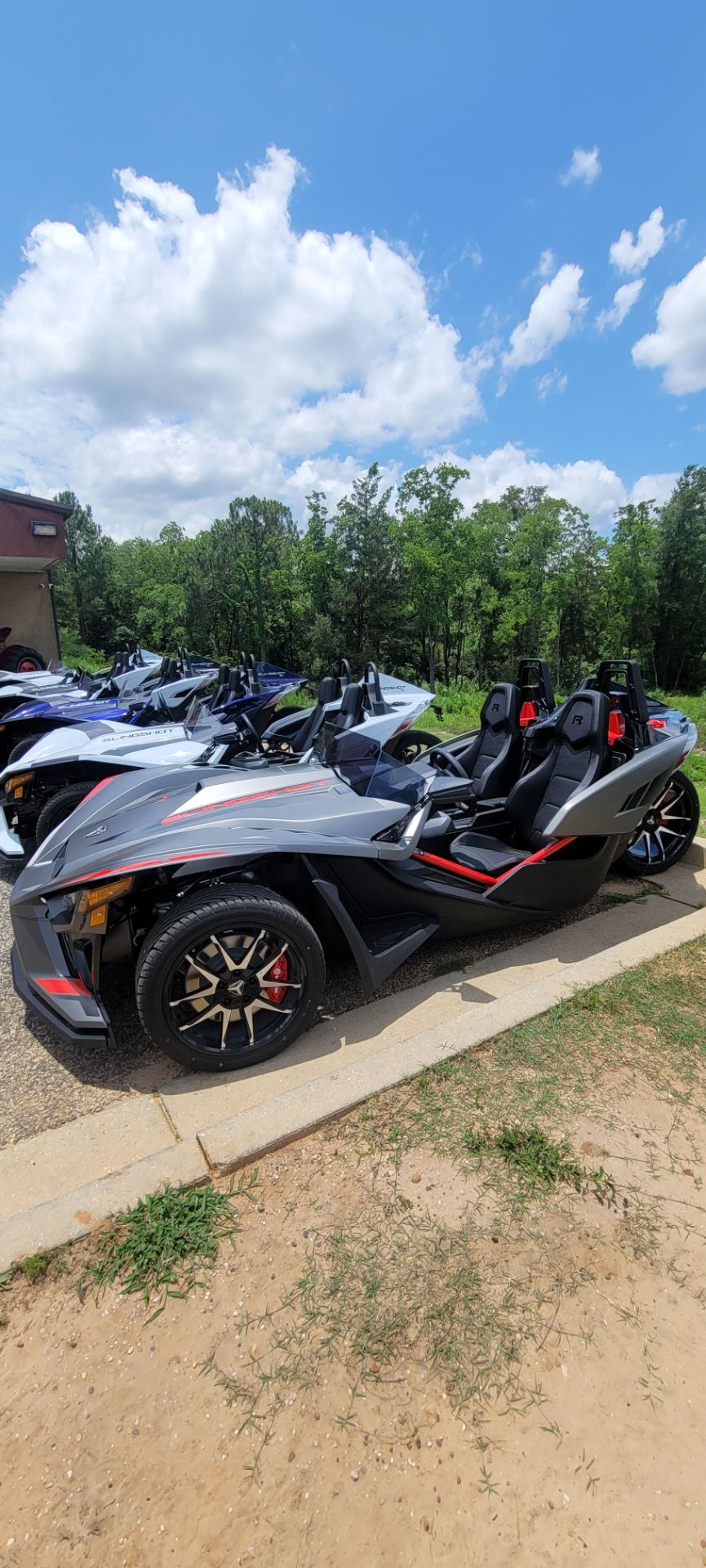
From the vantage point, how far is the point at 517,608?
34.0 meters

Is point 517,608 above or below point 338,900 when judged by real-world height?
above

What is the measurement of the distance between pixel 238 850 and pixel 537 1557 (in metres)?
1.83

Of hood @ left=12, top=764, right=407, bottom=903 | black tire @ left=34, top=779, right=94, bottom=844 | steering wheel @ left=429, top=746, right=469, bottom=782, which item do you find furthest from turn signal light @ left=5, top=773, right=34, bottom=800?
steering wheel @ left=429, top=746, right=469, bottom=782

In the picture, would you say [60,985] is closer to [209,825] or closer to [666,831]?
[209,825]

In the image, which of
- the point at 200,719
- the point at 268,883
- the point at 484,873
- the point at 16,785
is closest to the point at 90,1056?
the point at 268,883

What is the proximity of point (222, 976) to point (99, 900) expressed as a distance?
51 centimetres

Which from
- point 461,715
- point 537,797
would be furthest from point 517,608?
point 537,797

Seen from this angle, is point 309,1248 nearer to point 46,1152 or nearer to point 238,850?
point 46,1152

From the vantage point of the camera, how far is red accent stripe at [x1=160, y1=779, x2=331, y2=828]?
8.83 feet

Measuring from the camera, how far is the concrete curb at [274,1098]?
1.83 meters

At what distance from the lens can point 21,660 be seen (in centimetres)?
1431

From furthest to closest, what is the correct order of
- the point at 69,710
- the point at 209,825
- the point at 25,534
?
the point at 25,534 → the point at 69,710 → the point at 209,825

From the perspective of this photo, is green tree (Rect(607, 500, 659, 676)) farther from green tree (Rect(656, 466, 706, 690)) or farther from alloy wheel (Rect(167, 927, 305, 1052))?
alloy wheel (Rect(167, 927, 305, 1052))

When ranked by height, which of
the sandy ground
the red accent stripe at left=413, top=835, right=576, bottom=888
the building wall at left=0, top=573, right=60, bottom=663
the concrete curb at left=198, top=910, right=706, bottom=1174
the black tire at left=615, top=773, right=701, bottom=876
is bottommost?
the sandy ground
